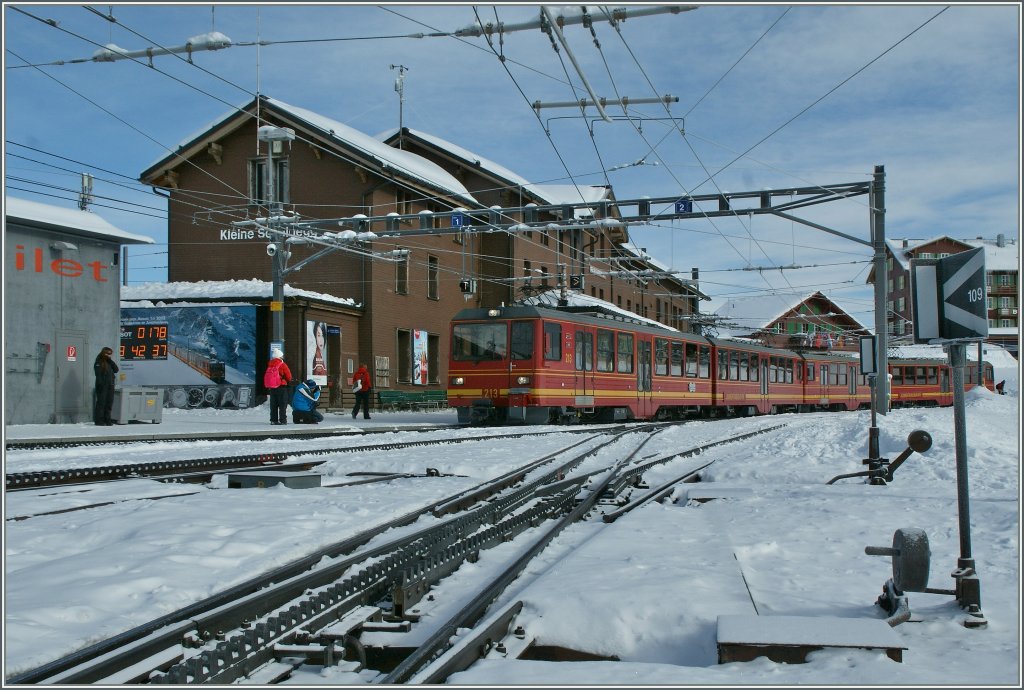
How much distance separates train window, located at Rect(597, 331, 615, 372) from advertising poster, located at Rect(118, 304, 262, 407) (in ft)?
38.8

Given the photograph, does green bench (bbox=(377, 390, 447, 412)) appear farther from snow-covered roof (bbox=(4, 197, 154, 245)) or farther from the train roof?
snow-covered roof (bbox=(4, 197, 154, 245))

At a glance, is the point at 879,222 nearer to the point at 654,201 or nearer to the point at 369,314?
the point at 654,201

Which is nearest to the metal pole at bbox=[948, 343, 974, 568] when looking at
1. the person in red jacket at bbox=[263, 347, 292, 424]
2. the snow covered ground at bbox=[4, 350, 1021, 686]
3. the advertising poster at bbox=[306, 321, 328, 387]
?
the snow covered ground at bbox=[4, 350, 1021, 686]

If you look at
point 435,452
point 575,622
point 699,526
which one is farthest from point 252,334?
point 575,622

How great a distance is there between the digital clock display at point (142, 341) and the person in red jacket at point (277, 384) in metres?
9.98

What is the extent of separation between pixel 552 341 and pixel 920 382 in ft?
101

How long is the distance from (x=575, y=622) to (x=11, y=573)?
3155 mm

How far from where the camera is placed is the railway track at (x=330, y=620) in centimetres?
371

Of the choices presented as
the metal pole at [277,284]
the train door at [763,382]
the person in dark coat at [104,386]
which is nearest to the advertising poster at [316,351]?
the metal pole at [277,284]

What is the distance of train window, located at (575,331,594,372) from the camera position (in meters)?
23.0

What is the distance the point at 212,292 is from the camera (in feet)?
101

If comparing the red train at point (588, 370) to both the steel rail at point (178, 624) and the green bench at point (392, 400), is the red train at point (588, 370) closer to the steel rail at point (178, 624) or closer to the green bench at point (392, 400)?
the green bench at point (392, 400)

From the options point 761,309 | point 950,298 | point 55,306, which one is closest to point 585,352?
point 55,306

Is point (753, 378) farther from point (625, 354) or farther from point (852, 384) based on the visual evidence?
point (852, 384)
